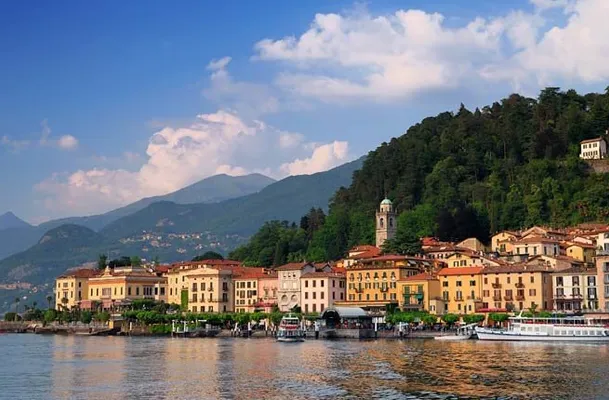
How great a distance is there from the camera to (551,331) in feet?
276

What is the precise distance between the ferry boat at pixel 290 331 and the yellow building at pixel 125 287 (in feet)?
135

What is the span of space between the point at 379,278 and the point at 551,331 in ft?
91.8

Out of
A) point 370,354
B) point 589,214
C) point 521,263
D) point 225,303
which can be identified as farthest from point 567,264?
point 225,303

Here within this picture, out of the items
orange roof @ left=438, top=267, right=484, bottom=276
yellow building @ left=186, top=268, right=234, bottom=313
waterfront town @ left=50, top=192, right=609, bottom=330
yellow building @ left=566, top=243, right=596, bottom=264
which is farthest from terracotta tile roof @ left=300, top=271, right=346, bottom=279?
yellow building @ left=566, top=243, right=596, bottom=264

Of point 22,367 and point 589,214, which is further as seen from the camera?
point 589,214

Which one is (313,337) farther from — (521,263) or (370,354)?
(370,354)

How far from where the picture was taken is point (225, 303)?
407 feet

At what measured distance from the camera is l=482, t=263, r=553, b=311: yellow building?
9550 centimetres

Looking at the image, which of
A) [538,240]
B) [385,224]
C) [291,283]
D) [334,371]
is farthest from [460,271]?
[334,371]

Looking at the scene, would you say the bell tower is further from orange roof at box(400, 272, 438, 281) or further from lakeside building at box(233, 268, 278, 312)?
orange roof at box(400, 272, 438, 281)

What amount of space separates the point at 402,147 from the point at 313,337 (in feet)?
199

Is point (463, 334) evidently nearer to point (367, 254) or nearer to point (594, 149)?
point (367, 254)

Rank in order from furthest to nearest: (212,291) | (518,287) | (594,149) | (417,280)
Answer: (594,149), (212,291), (417,280), (518,287)

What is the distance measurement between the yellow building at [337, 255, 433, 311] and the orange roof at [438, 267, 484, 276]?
4879 millimetres
